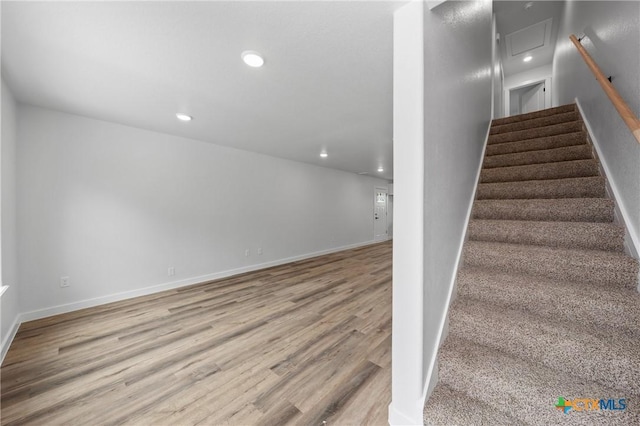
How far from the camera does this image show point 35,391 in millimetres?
1609

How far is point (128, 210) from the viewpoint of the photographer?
128 inches

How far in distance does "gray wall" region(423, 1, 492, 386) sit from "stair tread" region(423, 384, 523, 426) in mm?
145

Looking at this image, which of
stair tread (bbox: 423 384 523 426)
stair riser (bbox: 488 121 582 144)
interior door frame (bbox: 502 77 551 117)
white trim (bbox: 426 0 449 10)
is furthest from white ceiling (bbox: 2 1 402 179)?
interior door frame (bbox: 502 77 551 117)

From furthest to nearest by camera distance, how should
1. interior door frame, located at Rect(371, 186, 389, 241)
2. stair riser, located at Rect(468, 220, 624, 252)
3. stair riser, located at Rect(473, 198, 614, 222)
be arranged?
1. interior door frame, located at Rect(371, 186, 389, 241)
2. stair riser, located at Rect(473, 198, 614, 222)
3. stair riser, located at Rect(468, 220, 624, 252)

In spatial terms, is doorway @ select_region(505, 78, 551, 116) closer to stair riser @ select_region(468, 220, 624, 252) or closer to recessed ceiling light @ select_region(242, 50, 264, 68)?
stair riser @ select_region(468, 220, 624, 252)

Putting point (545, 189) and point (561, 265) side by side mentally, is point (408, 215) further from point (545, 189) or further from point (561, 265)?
point (545, 189)

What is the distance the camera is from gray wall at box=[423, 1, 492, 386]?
4.21ft

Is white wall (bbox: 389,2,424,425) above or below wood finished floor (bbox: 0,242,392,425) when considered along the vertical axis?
above

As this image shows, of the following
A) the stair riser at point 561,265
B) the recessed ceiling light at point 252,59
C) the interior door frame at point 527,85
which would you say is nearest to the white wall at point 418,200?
the stair riser at point 561,265

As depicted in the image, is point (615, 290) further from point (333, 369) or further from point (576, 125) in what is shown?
point (576, 125)

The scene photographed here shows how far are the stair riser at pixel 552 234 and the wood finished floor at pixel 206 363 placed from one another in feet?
4.26

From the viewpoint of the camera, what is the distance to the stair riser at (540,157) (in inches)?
88.5

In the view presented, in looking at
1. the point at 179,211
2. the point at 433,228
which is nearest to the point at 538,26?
the point at 433,228

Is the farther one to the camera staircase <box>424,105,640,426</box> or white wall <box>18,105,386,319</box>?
white wall <box>18,105,386,319</box>
